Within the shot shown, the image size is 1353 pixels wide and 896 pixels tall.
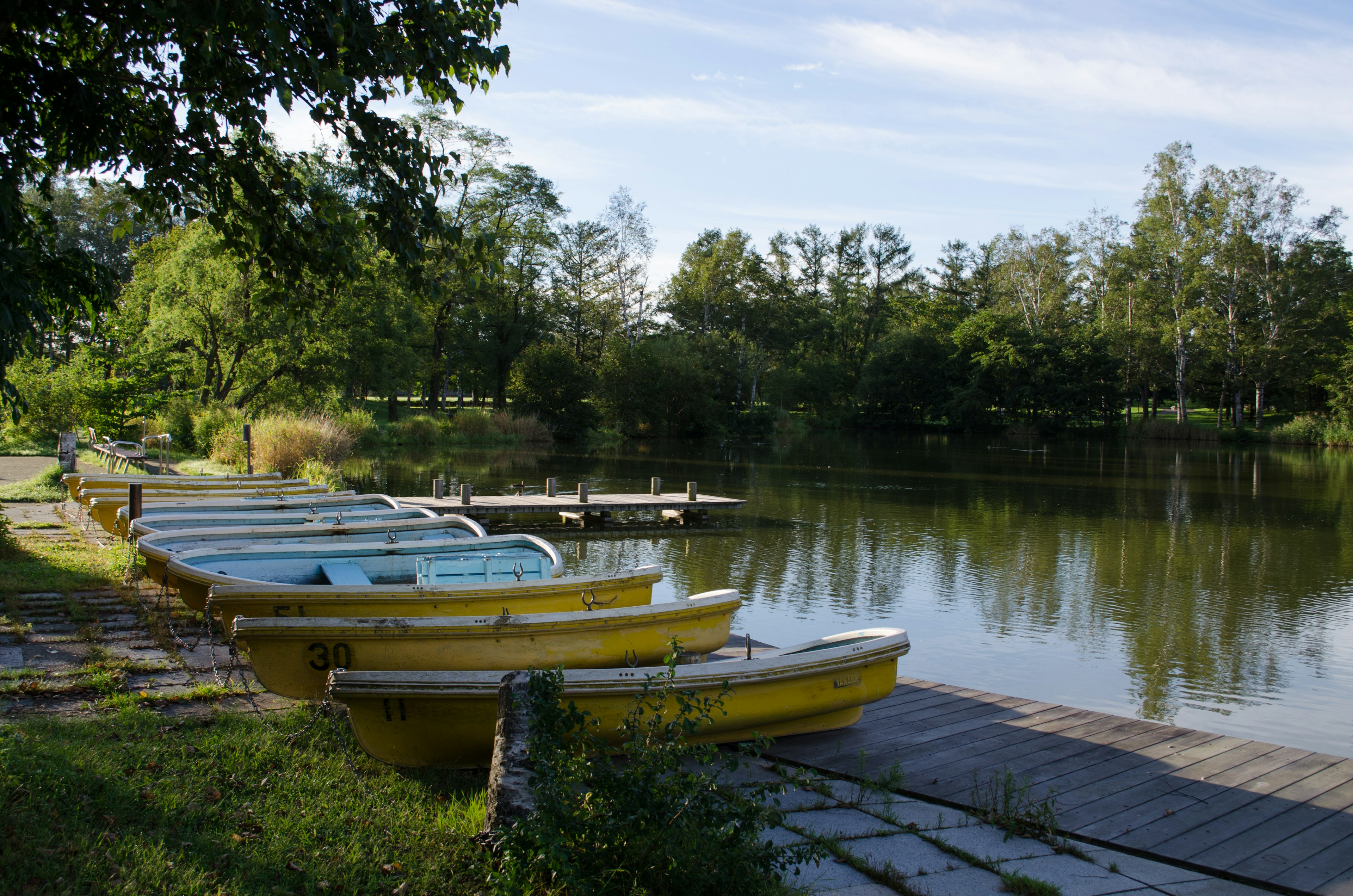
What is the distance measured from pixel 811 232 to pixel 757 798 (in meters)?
70.0

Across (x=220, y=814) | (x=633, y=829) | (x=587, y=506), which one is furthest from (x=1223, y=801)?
(x=587, y=506)

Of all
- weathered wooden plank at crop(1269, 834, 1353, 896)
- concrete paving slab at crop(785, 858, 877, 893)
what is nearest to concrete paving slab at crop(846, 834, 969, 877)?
concrete paving slab at crop(785, 858, 877, 893)

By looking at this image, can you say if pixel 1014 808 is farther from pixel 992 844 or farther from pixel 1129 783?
pixel 1129 783

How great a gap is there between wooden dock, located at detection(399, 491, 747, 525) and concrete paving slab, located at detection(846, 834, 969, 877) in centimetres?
1449

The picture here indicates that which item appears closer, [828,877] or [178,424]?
[828,877]

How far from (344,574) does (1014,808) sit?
210 inches

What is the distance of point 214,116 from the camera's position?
5.30 meters

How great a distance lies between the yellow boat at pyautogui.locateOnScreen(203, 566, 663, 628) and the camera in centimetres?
591

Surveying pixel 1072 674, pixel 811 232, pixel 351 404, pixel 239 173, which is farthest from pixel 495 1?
pixel 811 232

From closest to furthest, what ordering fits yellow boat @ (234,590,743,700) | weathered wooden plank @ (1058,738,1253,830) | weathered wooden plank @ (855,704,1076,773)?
weathered wooden plank @ (1058,738,1253,830), yellow boat @ (234,590,743,700), weathered wooden plank @ (855,704,1076,773)

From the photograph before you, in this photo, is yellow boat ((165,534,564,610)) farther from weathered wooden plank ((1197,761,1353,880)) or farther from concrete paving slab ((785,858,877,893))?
weathered wooden plank ((1197,761,1353,880))

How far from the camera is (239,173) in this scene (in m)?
5.40

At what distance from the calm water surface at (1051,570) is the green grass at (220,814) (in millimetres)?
6387

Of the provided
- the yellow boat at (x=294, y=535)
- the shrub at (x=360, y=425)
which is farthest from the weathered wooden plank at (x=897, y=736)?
the shrub at (x=360, y=425)
